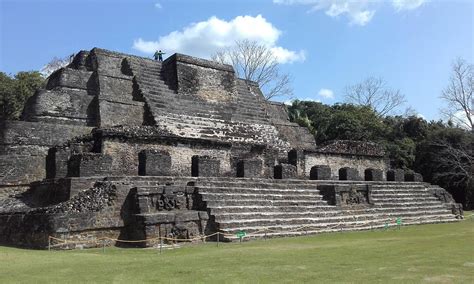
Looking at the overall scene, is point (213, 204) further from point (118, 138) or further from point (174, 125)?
point (174, 125)

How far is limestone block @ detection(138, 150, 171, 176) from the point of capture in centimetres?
1127

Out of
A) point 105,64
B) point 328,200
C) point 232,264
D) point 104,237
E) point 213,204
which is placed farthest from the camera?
point 105,64

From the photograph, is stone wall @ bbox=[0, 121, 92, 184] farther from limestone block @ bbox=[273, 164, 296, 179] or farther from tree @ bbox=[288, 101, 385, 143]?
tree @ bbox=[288, 101, 385, 143]

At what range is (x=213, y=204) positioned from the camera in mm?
10539

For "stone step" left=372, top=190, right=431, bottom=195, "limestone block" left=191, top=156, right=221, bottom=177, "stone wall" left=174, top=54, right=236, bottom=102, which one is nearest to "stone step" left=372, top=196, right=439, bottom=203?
"stone step" left=372, top=190, right=431, bottom=195

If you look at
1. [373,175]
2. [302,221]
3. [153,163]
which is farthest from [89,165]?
[373,175]

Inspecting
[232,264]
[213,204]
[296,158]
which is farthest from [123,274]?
[296,158]

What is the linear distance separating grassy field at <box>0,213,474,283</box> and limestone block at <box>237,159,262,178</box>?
3.82 m

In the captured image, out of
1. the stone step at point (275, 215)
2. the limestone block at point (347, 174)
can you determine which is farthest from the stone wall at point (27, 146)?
the limestone block at point (347, 174)

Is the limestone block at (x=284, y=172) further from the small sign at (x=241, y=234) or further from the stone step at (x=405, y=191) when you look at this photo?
the small sign at (x=241, y=234)

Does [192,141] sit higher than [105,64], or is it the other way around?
[105,64]

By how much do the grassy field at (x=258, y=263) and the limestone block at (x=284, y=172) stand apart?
4.70 metres

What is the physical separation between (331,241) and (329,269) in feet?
12.4

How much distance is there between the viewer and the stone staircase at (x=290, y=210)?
1050 centimetres
